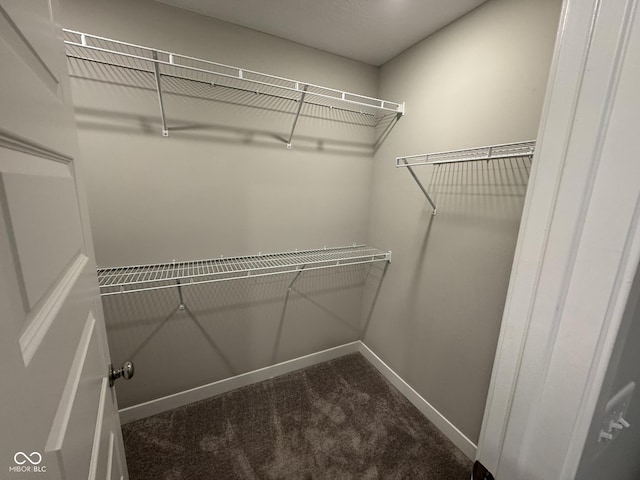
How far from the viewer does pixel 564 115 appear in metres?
0.40

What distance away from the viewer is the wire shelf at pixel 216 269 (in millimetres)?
1286

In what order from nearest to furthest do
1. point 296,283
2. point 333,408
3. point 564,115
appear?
point 564,115 < point 333,408 < point 296,283

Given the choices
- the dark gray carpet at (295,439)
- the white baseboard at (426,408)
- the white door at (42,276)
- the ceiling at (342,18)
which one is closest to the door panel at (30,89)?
the white door at (42,276)

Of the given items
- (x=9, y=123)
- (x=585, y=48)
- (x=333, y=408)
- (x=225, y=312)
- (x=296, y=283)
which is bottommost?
(x=333, y=408)

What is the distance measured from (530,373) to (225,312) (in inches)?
63.6

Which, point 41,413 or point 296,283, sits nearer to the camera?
point 41,413

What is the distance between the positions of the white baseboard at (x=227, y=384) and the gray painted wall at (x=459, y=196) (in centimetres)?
51

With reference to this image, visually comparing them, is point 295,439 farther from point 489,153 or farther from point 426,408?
point 489,153

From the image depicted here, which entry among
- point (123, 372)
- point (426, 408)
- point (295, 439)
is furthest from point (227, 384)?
point (426, 408)

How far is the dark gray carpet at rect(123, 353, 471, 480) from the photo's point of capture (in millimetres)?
1333

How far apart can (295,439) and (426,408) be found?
0.86m

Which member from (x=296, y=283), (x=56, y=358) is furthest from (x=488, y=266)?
(x=56, y=358)

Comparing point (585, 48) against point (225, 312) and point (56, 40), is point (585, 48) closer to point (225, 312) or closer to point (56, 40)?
point (56, 40)

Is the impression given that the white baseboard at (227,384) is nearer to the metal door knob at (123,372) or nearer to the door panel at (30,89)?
the metal door knob at (123,372)
